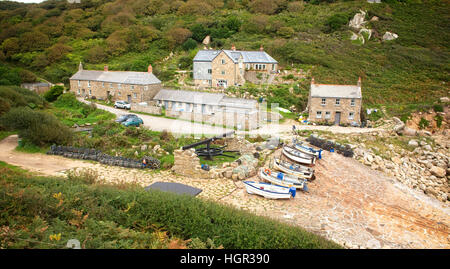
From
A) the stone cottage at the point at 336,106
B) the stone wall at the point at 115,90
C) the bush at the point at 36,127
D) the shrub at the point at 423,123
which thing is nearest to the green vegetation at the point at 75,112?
the stone wall at the point at 115,90

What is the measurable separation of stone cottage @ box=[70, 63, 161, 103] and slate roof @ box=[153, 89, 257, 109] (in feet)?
5.09

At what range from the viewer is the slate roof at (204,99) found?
29594 millimetres

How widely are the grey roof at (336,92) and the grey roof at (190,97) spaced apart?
33.4ft

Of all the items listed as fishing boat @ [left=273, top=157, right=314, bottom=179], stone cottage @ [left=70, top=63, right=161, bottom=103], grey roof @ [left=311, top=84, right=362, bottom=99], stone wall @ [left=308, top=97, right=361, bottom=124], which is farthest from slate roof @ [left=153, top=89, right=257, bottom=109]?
fishing boat @ [left=273, top=157, right=314, bottom=179]

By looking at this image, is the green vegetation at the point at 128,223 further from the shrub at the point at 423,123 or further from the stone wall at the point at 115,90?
the shrub at the point at 423,123

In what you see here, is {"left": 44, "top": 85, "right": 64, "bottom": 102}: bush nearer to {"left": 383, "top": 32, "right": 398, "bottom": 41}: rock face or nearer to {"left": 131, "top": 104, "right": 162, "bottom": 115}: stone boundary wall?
{"left": 131, "top": 104, "right": 162, "bottom": 115}: stone boundary wall

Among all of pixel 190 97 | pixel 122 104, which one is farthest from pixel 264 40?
pixel 122 104

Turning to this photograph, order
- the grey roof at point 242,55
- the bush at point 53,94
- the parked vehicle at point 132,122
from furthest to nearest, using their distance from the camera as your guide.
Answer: the grey roof at point 242,55, the bush at point 53,94, the parked vehicle at point 132,122

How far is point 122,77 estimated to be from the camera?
122 feet

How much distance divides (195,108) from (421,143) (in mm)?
21933

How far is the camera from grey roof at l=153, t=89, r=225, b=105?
3147 centimetres
